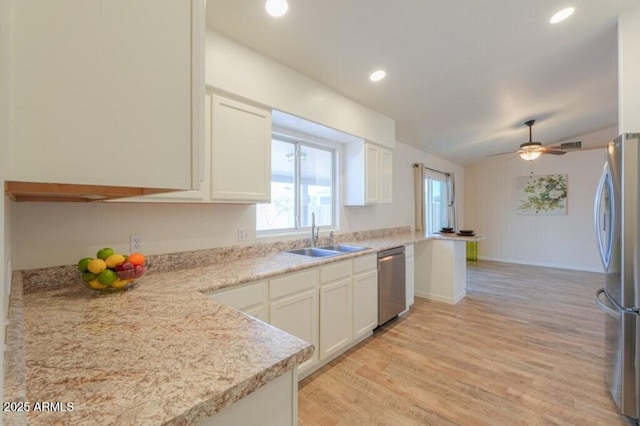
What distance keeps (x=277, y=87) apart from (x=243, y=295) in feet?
5.35

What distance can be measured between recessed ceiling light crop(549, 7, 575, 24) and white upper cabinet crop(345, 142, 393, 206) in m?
1.86

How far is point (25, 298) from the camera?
1.25 meters

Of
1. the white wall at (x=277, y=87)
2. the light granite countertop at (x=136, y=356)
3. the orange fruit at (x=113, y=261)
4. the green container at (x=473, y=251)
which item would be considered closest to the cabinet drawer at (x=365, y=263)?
the white wall at (x=277, y=87)

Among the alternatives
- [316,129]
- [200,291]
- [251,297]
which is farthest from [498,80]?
[200,291]

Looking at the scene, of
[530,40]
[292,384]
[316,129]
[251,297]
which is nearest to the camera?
[292,384]

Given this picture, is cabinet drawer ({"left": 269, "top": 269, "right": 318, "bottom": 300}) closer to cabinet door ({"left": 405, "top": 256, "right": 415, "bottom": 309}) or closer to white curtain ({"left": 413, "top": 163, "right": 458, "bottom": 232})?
cabinet door ({"left": 405, "top": 256, "right": 415, "bottom": 309})

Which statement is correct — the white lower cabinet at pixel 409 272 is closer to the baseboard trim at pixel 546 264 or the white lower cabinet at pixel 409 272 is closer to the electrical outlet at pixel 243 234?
the electrical outlet at pixel 243 234

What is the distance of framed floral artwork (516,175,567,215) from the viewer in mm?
6023

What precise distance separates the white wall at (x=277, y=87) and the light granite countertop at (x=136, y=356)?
4.77 feet

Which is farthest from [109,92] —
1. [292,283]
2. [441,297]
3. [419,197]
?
[419,197]

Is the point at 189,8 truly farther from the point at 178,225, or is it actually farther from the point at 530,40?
the point at 530,40

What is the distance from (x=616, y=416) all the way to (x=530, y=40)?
287 centimetres

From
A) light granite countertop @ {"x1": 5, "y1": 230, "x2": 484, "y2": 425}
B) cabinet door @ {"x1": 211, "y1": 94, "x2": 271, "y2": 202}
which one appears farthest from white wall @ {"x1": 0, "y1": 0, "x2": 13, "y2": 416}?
cabinet door @ {"x1": 211, "y1": 94, "x2": 271, "y2": 202}

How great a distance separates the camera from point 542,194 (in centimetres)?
625
